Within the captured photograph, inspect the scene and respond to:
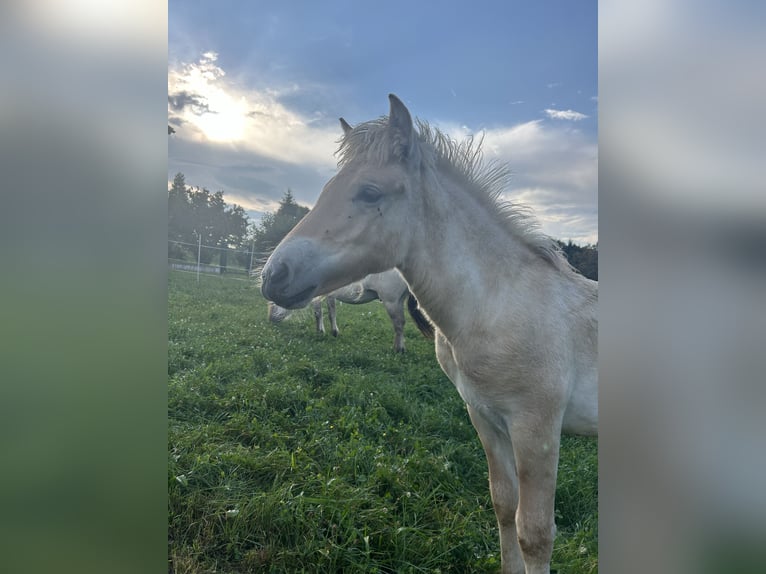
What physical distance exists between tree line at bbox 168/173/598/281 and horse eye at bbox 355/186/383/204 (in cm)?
60

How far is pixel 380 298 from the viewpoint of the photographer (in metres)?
2.76

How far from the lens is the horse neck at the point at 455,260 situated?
161 centimetres

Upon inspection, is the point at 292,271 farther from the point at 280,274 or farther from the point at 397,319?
the point at 397,319

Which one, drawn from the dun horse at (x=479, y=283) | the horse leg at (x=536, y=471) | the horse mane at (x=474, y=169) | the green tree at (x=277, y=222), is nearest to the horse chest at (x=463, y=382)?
the dun horse at (x=479, y=283)

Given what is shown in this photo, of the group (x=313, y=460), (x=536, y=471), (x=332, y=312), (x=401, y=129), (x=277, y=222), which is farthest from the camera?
(x=332, y=312)

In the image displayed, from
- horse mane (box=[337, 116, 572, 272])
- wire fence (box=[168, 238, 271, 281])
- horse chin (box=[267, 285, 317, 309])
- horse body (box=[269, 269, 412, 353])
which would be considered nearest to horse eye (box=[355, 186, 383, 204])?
horse mane (box=[337, 116, 572, 272])

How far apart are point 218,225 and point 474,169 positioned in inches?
48.7

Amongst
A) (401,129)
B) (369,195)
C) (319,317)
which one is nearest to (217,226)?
(319,317)

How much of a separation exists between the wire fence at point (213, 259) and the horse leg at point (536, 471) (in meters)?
1.39

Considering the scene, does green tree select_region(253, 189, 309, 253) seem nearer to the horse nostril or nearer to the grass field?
the grass field

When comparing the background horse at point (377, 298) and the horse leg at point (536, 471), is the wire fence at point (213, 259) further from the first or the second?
the horse leg at point (536, 471)

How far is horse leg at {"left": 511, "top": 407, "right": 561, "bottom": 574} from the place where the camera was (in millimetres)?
1473
